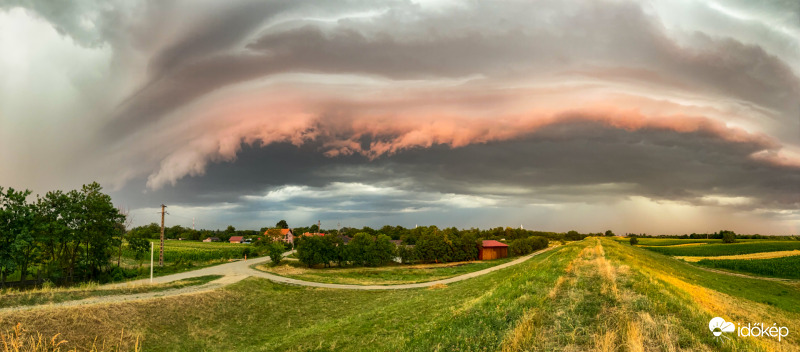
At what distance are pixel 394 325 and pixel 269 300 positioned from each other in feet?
68.0

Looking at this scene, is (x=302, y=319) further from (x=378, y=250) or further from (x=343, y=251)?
(x=378, y=250)

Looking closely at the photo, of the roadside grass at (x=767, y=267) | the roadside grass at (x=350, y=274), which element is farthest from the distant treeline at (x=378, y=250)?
the roadside grass at (x=767, y=267)

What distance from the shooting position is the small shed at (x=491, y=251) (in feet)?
292

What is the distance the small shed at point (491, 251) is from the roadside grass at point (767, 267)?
42.2 m

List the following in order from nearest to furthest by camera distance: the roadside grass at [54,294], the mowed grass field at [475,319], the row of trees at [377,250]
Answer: the mowed grass field at [475,319]
the roadside grass at [54,294]
the row of trees at [377,250]

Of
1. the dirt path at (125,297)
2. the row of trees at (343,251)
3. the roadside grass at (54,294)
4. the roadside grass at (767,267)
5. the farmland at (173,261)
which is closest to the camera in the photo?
the dirt path at (125,297)

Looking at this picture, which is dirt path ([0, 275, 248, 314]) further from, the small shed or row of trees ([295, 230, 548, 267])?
the small shed

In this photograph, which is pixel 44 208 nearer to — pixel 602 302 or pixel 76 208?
pixel 76 208

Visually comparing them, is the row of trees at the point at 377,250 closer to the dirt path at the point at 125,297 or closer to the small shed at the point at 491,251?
the small shed at the point at 491,251

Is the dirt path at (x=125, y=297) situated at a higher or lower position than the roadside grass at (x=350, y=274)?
higher

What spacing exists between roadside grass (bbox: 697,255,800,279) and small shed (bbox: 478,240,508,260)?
1662 inches

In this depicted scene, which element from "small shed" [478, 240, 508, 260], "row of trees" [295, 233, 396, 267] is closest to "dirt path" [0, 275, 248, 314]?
"row of trees" [295, 233, 396, 267]

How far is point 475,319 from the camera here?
40.1ft

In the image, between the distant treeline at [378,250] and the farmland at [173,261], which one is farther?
the distant treeline at [378,250]
